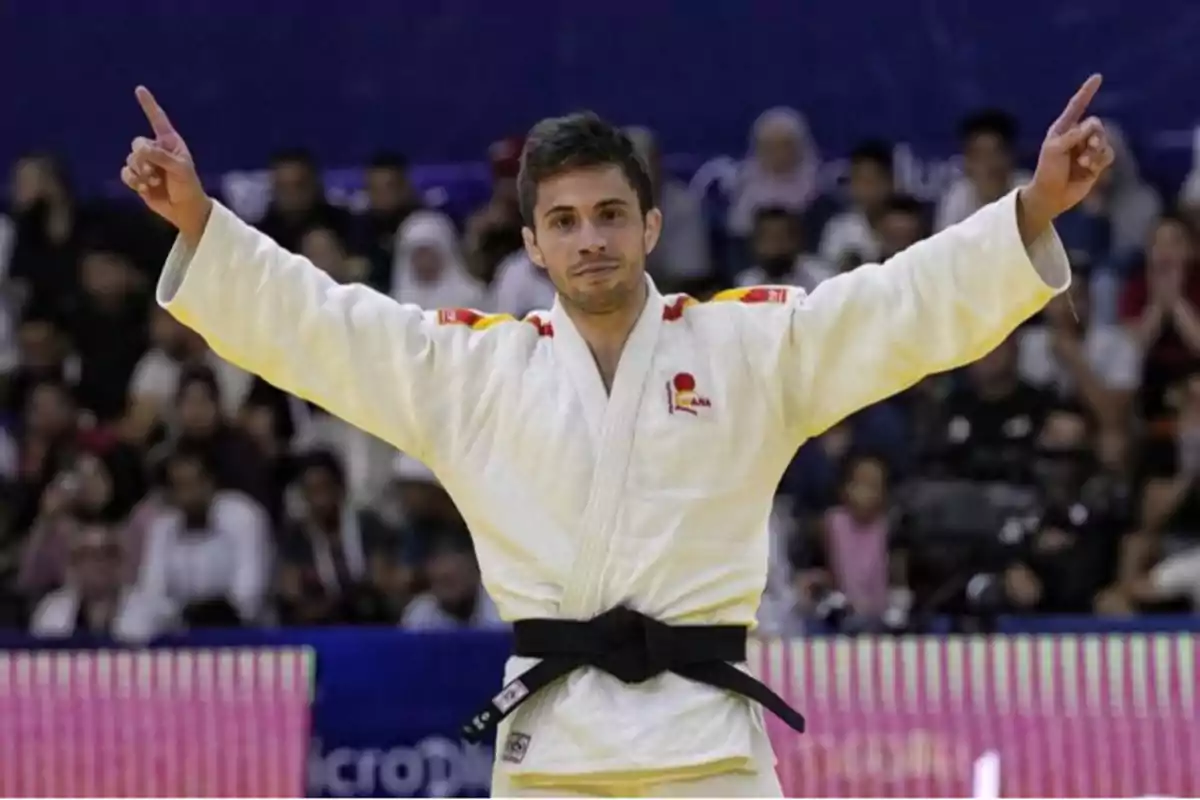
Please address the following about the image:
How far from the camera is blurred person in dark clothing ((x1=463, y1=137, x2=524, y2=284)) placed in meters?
11.1

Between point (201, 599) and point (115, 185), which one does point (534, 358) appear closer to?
point (201, 599)

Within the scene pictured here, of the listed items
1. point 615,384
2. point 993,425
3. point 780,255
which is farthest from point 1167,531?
point 615,384

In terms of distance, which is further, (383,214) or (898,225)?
(383,214)

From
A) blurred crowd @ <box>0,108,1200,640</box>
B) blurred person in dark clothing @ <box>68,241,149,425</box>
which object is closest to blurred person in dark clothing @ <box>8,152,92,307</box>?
blurred crowd @ <box>0,108,1200,640</box>

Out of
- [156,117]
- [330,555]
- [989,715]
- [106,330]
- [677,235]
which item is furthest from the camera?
[106,330]

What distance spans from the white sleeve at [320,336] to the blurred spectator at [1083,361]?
19.0 ft

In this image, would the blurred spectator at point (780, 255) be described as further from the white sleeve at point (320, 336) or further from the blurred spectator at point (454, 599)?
the white sleeve at point (320, 336)

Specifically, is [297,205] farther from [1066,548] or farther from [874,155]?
[1066,548]

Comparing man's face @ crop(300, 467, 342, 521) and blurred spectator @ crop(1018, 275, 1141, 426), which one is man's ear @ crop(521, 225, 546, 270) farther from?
man's face @ crop(300, 467, 342, 521)

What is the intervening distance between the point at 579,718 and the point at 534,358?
72 centimetres

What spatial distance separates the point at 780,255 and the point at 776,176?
2.74 feet

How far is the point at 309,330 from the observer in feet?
14.9

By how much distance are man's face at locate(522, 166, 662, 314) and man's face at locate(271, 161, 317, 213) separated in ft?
23.4

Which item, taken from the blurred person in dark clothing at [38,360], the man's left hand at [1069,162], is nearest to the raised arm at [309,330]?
the man's left hand at [1069,162]
